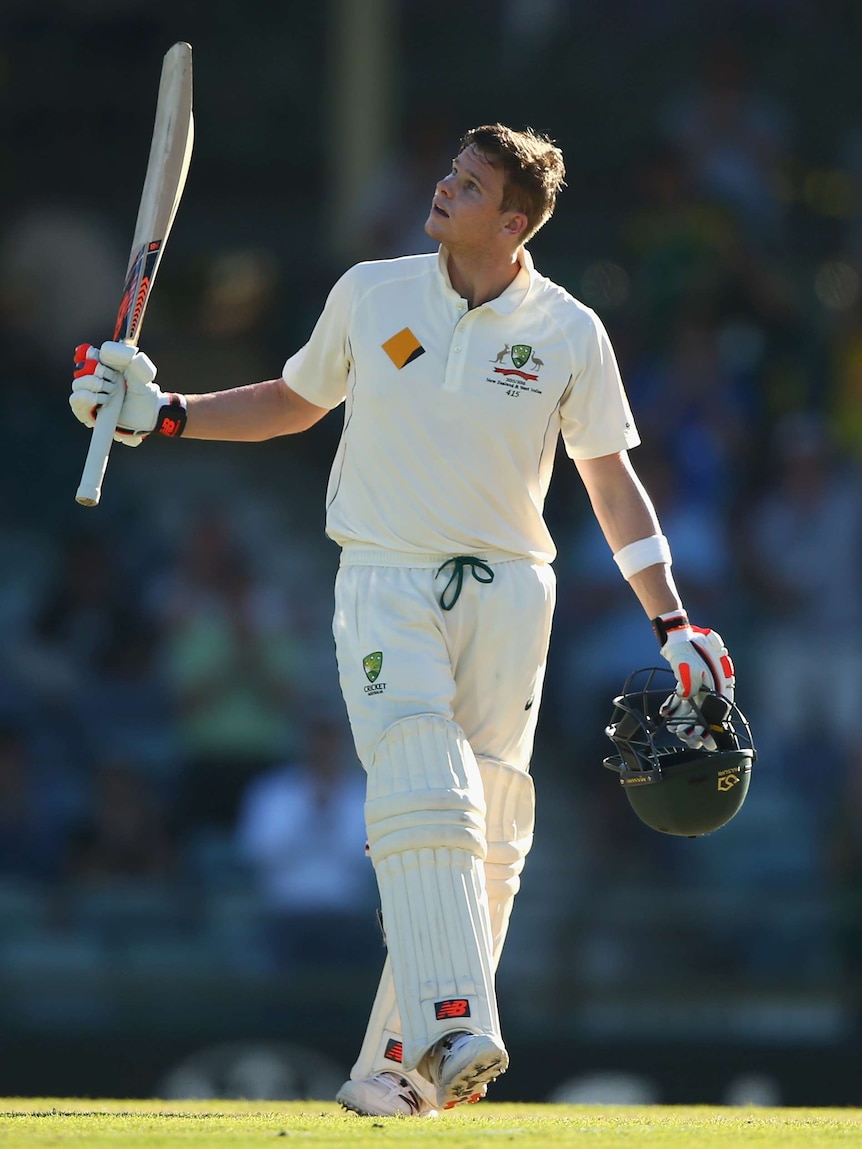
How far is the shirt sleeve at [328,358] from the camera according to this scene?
13.7 feet

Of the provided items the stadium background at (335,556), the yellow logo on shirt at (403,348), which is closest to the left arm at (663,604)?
the yellow logo on shirt at (403,348)

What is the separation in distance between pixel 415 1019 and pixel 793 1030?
363cm

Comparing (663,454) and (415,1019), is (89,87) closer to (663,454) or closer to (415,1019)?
(663,454)

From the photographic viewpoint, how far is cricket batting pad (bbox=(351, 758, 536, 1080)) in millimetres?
4027

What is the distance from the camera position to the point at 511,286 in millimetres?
4152

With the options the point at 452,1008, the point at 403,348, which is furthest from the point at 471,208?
the point at 452,1008

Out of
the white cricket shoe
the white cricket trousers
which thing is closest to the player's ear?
the white cricket trousers

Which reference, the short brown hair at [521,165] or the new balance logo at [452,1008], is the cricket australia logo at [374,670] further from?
the short brown hair at [521,165]

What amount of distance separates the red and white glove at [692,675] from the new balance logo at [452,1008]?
736mm

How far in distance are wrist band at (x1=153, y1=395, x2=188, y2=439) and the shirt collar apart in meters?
0.59

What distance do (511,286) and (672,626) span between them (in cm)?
76

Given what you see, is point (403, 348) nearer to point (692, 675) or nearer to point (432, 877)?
point (692, 675)

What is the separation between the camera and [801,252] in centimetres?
914

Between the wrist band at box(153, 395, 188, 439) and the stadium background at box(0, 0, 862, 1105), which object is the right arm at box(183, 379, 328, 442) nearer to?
the wrist band at box(153, 395, 188, 439)
